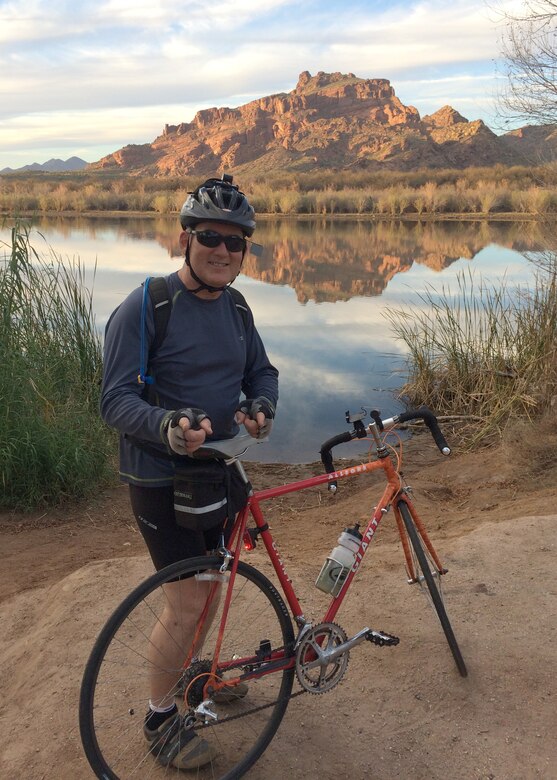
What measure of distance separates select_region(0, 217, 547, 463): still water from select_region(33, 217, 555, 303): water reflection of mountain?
0.05 meters

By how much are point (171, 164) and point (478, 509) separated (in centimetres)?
13568

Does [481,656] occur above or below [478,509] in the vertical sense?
above

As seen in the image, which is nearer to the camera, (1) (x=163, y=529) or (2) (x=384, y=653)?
(1) (x=163, y=529)

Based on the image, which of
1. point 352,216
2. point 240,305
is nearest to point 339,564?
point 240,305

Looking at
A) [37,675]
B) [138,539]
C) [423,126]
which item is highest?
[423,126]

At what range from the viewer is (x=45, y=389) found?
680 cm

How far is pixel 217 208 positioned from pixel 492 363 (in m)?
7.03

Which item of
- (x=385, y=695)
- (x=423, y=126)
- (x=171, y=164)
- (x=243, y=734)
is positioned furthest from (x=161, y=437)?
(x=171, y=164)

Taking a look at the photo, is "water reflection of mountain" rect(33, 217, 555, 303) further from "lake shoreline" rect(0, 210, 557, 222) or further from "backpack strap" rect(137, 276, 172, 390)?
"backpack strap" rect(137, 276, 172, 390)

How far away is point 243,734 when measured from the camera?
295 centimetres

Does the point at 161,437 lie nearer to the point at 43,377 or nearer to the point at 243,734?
the point at 243,734

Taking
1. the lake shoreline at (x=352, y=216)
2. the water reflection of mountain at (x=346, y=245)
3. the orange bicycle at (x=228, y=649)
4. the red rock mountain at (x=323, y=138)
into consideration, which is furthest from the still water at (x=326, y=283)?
the red rock mountain at (x=323, y=138)

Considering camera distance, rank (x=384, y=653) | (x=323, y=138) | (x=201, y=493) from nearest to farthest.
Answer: (x=201, y=493) < (x=384, y=653) < (x=323, y=138)

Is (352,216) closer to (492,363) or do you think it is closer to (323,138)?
(492,363)
